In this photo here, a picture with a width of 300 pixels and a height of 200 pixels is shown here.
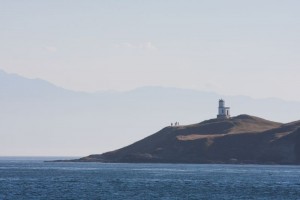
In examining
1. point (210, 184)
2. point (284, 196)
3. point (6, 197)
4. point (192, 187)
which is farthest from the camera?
point (210, 184)

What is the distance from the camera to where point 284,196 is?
10762cm

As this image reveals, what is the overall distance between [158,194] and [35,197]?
16815 millimetres

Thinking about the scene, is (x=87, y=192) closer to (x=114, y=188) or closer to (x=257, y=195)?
(x=114, y=188)

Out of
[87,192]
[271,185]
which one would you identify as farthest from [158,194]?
[271,185]

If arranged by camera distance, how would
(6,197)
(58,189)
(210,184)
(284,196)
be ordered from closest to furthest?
1. (6,197)
2. (284,196)
3. (58,189)
4. (210,184)

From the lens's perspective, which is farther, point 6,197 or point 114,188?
point 114,188

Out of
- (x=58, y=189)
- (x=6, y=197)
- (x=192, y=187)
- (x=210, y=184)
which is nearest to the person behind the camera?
(x=6, y=197)

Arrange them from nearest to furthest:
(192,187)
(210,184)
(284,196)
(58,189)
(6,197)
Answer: (6,197)
(284,196)
(58,189)
(192,187)
(210,184)

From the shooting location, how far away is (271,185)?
132m

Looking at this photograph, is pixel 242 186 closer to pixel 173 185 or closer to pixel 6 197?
pixel 173 185

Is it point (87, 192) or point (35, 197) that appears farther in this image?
point (87, 192)

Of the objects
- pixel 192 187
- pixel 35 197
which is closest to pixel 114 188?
pixel 192 187

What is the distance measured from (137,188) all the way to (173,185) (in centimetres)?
994

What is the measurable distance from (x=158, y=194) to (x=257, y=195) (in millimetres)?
13418
